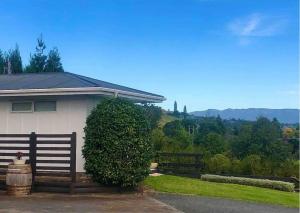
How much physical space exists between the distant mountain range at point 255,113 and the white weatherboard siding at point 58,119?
276 feet

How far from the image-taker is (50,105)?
1484 cm

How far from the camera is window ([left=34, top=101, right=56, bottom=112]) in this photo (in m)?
14.8

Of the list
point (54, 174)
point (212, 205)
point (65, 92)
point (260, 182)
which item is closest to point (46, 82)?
point (65, 92)

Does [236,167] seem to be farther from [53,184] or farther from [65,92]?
[53,184]

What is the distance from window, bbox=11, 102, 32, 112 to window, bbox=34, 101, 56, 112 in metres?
0.21

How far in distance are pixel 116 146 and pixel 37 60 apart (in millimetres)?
20520

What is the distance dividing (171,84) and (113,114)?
69.3 ft

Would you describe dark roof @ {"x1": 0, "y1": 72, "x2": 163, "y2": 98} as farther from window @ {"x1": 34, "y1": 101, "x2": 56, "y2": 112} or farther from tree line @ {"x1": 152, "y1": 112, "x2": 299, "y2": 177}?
tree line @ {"x1": 152, "y1": 112, "x2": 299, "y2": 177}

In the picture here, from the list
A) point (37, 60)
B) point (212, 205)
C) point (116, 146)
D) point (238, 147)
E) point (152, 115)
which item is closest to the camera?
point (212, 205)

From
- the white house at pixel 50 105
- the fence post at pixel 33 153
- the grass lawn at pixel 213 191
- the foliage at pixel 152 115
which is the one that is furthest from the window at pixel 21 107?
the grass lawn at pixel 213 191

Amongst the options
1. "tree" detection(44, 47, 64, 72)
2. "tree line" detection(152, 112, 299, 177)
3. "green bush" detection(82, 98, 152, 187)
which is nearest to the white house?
"green bush" detection(82, 98, 152, 187)

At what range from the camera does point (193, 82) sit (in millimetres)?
30172

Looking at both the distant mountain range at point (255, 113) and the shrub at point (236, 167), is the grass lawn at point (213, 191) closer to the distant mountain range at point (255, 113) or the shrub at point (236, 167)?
the shrub at point (236, 167)

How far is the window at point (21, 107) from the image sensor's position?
49.2ft
